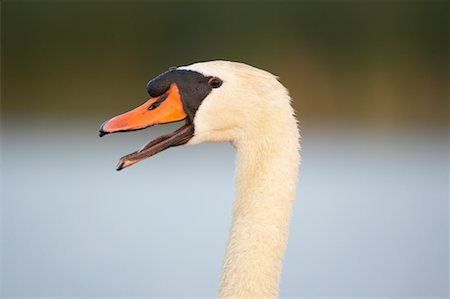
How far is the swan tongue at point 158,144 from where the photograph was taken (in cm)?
359

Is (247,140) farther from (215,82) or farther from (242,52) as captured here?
(242,52)

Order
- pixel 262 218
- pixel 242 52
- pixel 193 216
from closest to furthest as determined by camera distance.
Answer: pixel 262 218, pixel 193 216, pixel 242 52

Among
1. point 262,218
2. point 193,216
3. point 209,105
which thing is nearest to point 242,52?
point 193,216

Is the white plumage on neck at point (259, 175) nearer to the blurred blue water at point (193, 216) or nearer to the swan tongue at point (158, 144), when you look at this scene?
the swan tongue at point (158, 144)

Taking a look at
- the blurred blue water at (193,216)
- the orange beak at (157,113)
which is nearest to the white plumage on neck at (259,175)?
the orange beak at (157,113)

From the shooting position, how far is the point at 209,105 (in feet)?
12.3

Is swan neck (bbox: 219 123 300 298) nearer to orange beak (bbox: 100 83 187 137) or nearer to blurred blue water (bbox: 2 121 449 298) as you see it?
orange beak (bbox: 100 83 187 137)

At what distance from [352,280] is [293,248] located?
106 centimetres

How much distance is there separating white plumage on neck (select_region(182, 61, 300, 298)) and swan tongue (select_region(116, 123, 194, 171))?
5.6 inches

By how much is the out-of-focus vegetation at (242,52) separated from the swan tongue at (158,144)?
10.5m

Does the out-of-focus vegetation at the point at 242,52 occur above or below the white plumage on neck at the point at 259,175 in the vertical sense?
above

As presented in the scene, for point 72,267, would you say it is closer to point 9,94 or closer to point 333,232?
point 333,232

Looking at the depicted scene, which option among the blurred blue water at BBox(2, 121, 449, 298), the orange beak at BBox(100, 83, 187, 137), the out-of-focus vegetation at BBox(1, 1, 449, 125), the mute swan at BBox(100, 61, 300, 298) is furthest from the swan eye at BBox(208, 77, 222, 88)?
the out-of-focus vegetation at BBox(1, 1, 449, 125)

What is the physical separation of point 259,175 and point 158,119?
0.45 metres
